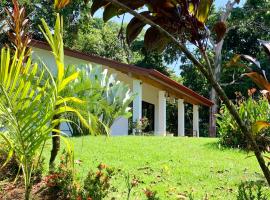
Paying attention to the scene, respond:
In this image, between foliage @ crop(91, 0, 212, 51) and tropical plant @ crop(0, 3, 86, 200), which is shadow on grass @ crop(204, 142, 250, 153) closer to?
tropical plant @ crop(0, 3, 86, 200)

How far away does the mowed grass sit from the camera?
19.1 feet

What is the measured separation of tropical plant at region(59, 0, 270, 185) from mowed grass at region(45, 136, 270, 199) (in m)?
2.73

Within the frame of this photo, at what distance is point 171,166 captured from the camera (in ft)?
24.0

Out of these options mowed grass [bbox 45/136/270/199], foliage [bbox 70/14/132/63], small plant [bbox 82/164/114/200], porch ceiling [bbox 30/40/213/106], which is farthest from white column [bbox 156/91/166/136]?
small plant [bbox 82/164/114/200]

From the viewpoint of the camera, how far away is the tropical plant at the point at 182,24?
1856 millimetres

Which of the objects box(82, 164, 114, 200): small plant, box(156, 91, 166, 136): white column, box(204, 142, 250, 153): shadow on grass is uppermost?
box(156, 91, 166, 136): white column

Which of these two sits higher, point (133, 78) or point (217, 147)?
point (133, 78)

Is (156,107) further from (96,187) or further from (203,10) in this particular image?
(203,10)

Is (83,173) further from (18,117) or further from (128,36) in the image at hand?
(128,36)

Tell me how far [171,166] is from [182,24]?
18.2 feet

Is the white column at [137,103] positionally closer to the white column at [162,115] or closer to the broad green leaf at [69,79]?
the white column at [162,115]

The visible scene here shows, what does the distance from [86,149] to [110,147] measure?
58 centimetres

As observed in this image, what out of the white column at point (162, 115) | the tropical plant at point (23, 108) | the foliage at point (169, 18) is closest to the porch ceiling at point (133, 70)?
the white column at point (162, 115)

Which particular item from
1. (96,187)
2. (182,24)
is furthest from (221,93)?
(96,187)
